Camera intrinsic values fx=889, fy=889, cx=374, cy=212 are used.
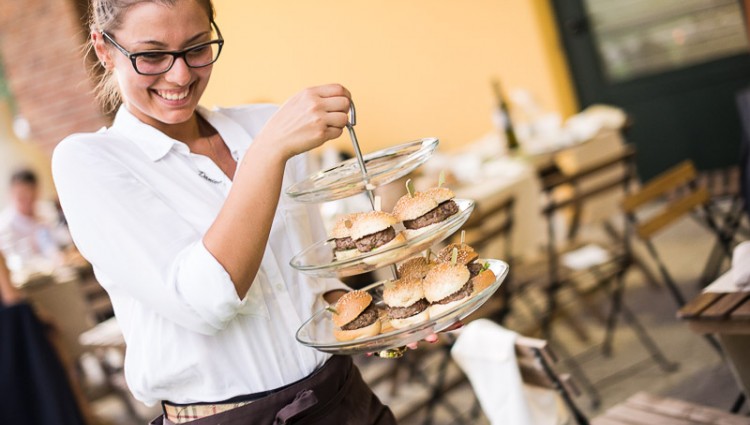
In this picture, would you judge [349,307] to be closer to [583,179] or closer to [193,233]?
[193,233]

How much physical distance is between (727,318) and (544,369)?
46 cm

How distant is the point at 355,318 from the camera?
1.44 meters

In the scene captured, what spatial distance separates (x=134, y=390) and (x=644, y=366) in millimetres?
3123

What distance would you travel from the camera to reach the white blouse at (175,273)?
1.27 meters

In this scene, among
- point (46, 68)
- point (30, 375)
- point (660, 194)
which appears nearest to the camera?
point (660, 194)

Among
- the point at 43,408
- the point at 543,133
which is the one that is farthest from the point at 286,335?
the point at 543,133

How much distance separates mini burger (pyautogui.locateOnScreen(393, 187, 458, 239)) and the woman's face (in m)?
0.39

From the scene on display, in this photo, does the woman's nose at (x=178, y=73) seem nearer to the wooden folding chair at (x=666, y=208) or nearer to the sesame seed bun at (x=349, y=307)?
the sesame seed bun at (x=349, y=307)

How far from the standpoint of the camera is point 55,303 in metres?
5.71

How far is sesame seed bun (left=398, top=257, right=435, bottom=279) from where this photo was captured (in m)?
1.51

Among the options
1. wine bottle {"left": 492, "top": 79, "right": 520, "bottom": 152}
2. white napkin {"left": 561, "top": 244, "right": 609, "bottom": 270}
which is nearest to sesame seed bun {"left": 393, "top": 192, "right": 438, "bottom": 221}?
white napkin {"left": 561, "top": 244, "right": 609, "bottom": 270}

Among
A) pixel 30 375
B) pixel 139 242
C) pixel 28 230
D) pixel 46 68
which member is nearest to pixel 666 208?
pixel 139 242

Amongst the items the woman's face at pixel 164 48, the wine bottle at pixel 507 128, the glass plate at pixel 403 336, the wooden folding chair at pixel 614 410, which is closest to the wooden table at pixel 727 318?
the wooden folding chair at pixel 614 410

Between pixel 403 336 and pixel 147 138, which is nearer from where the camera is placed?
pixel 403 336
